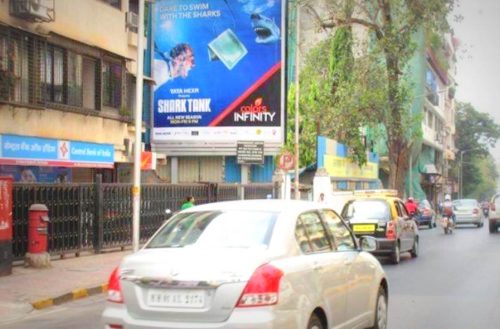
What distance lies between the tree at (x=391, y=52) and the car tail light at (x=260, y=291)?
27456 millimetres

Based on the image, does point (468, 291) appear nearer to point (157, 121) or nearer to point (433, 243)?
point (433, 243)

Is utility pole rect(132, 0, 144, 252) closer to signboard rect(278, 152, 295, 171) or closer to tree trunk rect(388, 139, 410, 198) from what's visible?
signboard rect(278, 152, 295, 171)

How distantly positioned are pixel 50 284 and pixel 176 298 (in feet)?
25.5

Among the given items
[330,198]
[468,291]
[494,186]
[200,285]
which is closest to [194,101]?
[330,198]

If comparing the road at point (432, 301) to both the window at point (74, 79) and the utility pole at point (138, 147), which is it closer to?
the utility pole at point (138, 147)

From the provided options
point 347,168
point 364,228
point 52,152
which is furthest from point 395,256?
point 347,168

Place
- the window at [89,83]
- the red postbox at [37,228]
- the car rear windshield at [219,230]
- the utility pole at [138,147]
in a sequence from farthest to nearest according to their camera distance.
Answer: the window at [89,83]
the utility pole at [138,147]
the red postbox at [37,228]
the car rear windshield at [219,230]

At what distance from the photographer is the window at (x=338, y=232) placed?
6.92 meters

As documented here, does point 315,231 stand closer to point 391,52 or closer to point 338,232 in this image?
point 338,232

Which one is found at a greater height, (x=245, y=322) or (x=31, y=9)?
(x=31, y=9)

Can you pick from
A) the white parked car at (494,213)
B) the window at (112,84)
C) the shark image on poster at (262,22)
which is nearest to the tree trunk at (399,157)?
the white parked car at (494,213)

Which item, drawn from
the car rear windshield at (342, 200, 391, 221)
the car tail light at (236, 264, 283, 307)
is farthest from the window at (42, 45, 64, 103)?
the car tail light at (236, 264, 283, 307)

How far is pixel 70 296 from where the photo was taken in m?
11.6

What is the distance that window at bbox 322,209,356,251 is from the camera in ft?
22.7
